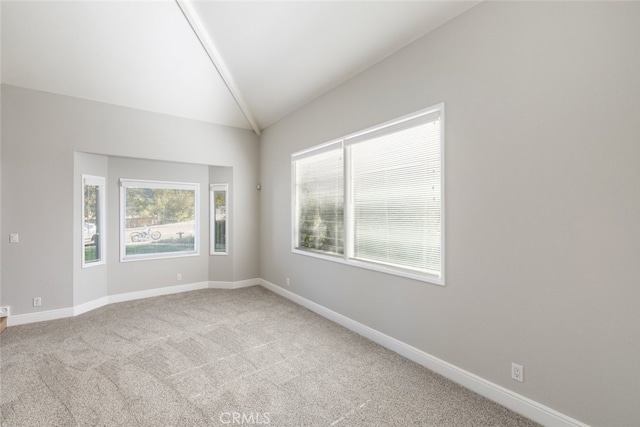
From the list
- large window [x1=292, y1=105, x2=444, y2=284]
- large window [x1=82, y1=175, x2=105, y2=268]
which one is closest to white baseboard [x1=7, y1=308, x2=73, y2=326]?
Answer: large window [x1=82, y1=175, x2=105, y2=268]

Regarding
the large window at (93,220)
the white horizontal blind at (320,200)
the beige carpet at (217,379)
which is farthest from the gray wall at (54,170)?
the white horizontal blind at (320,200)

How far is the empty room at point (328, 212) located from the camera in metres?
1.80

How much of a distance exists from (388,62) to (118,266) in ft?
16.8

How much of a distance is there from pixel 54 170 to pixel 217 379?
146 inches

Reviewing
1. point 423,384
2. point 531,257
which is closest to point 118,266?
point 423,384

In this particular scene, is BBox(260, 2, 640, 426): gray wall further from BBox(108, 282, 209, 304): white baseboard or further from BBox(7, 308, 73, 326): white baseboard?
BBox(7, 308, 73, 326): white baseboard

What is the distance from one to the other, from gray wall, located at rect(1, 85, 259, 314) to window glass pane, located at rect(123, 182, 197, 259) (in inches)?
12.3

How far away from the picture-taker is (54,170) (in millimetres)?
3918

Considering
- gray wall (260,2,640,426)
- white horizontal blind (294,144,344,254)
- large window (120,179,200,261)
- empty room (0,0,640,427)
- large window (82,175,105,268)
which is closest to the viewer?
gray wall (260,2,640,426)

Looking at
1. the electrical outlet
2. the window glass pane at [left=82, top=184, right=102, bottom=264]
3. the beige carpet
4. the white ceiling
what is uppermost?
the white ceiling

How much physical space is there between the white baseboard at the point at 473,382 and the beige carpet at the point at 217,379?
0.21 feet

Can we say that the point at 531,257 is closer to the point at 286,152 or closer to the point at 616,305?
the point at 616,305

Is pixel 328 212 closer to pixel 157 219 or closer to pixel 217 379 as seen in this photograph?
pixel 217 379

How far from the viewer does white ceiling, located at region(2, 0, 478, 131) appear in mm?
2775
